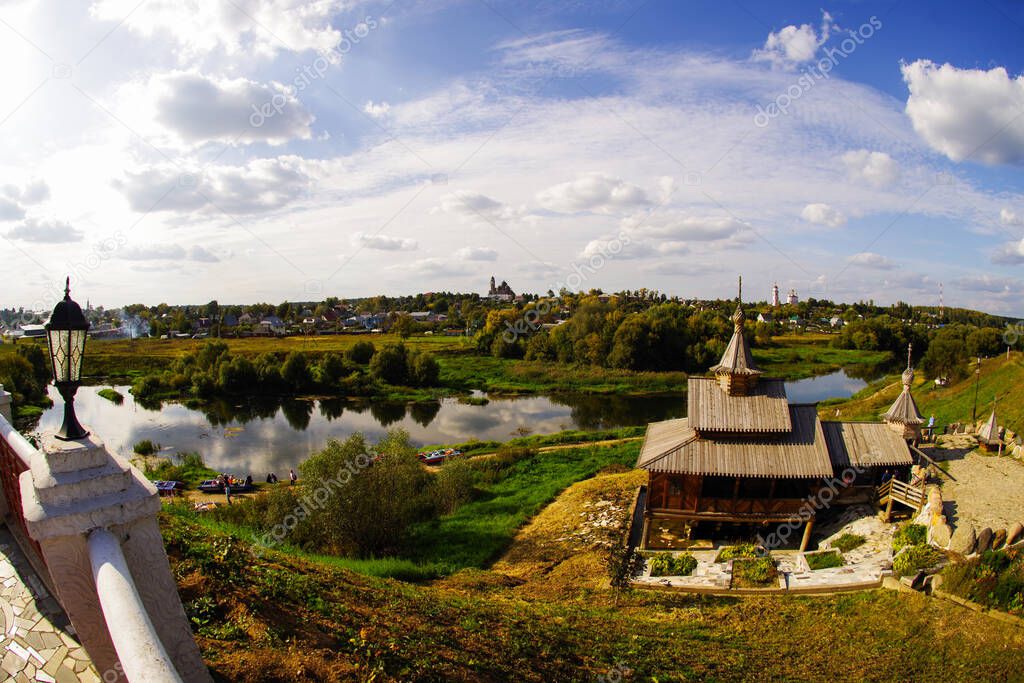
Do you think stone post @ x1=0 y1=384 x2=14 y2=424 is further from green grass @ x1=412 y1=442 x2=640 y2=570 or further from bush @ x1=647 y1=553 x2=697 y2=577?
bush @ x1=647 y1=553 x2=697 y2=577

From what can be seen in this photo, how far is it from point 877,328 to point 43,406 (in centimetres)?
8964

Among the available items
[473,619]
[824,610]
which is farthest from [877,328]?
[473,619]

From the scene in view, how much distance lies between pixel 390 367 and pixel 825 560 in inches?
1807

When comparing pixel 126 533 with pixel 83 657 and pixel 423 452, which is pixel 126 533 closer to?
pixel 83 657

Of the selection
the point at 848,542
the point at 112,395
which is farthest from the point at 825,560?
the point at 112,395

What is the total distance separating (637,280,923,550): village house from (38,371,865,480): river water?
71.6 feet

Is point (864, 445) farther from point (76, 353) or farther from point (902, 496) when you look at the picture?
point (76, 353)

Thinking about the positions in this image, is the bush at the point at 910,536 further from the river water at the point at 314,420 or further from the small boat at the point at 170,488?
the river water at the point at 314,420

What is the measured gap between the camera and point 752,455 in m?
15.1

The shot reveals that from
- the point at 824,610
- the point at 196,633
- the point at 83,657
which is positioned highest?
the point at 83,657

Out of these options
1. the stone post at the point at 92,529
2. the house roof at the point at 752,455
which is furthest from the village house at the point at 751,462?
the stone post at the point at 92,529

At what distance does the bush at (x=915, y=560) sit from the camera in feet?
36.8

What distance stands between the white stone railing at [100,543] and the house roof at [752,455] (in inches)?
Answer: 499

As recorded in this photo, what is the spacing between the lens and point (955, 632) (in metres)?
9.41
